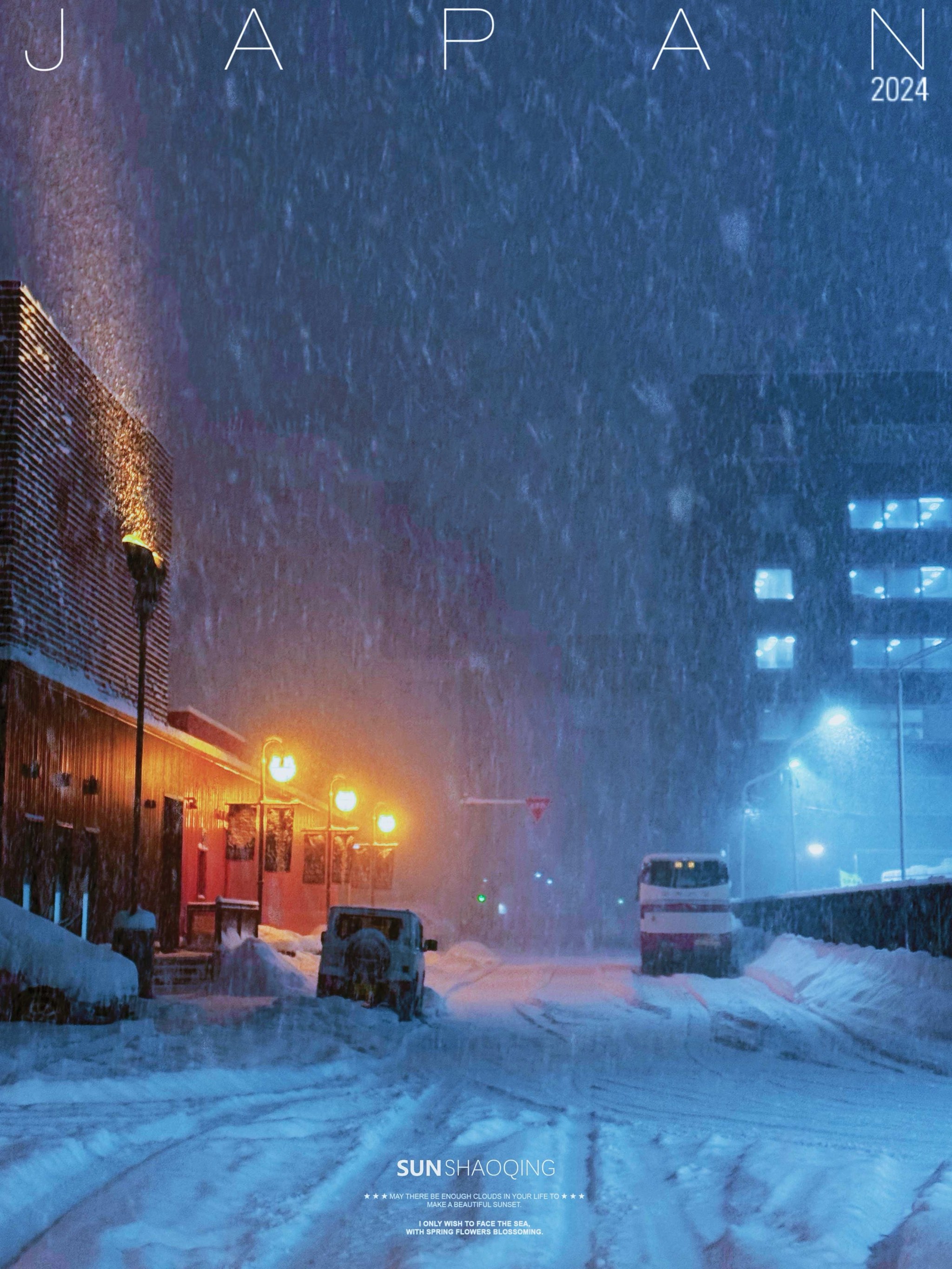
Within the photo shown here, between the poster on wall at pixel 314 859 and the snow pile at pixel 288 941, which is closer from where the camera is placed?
the snow pile at pixel 288 941

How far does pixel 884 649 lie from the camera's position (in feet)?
336

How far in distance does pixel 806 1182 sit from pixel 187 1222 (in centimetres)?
321

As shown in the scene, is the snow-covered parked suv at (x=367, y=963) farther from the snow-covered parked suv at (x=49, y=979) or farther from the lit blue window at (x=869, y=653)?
the lit blue window at (x=869, y=653)

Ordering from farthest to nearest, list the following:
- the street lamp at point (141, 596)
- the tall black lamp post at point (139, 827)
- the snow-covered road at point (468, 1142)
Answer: the street lamp at point (141, 596)
the tall black lamp post at point (139, 827)
the snow-covered road at point (468, 1142)

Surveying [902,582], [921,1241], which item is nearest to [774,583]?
[902,582]

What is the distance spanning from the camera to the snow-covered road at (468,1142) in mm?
5824

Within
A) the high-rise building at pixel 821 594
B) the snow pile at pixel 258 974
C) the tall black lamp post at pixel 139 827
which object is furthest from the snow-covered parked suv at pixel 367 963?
the high-rise building at pixel 821 594

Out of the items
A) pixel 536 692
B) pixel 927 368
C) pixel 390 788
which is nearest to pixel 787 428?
pixel 927 368

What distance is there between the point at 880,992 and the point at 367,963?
8.44 m

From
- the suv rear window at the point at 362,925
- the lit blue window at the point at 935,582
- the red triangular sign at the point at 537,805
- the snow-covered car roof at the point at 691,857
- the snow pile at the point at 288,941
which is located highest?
the lit blue window at the point at 935,582

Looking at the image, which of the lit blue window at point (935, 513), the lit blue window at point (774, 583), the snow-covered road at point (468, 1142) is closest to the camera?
the snow-covered road at point (468, 1142)

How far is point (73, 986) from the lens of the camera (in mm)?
15945

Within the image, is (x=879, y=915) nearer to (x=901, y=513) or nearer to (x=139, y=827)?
(x=139, y=827)

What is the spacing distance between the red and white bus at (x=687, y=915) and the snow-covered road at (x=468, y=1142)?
1561 cm
